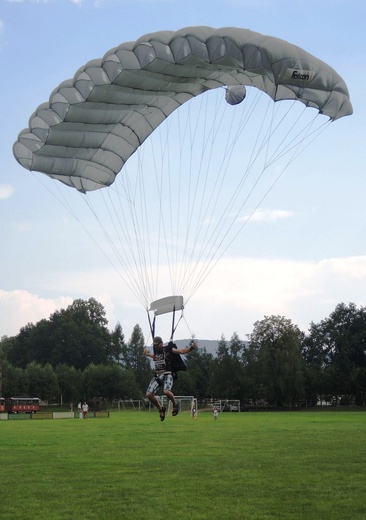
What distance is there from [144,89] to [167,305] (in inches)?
214

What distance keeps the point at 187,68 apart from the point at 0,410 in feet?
197

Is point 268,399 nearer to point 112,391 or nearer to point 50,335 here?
point 112,391

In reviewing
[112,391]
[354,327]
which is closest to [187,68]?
[112,391]

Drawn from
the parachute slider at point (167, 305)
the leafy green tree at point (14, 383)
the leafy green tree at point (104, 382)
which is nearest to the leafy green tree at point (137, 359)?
the leafy green tree at point (104, 382)

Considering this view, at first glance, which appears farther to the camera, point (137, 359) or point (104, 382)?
point (137, 359)

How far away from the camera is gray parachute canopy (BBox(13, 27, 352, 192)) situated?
55.1 ft

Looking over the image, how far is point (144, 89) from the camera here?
18.5 m

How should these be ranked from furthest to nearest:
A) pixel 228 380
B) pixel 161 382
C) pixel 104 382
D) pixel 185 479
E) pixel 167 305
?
pixel 104 382
pixel 228 380
pixel 167 305
pixel 161 382
pixel 185 479

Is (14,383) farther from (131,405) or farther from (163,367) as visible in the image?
(163,367)

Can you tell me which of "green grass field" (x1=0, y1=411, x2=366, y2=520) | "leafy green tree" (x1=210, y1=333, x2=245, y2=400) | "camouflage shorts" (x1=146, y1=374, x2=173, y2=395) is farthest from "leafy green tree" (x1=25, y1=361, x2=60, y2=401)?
"camouflage shorts" (x1=146, y1=374, x2=173, y2=395)

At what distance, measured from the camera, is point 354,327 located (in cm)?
10281

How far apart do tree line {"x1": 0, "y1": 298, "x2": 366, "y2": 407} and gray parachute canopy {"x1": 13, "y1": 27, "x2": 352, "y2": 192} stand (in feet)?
218

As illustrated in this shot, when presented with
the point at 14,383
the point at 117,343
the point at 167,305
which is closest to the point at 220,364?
the point at 14,383

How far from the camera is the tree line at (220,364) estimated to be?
86.9 m
